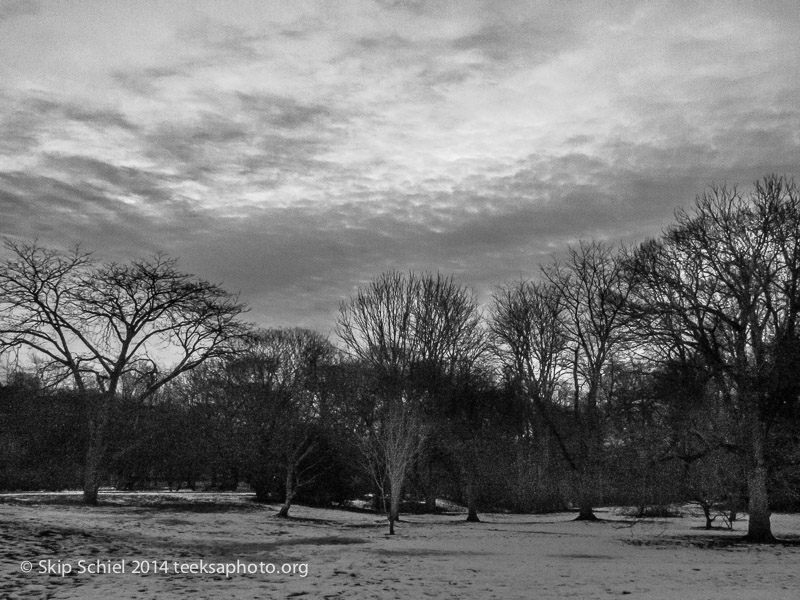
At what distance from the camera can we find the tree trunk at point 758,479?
856 inches

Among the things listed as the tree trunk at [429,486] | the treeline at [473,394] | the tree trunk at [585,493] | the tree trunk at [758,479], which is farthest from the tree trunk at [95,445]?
the tree trunk at [758,479]

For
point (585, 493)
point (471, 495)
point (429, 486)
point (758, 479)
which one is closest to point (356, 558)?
point (758, 479)

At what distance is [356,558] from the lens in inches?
637

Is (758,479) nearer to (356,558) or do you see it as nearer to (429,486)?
(356,558)

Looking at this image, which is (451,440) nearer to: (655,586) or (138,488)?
(655,586)

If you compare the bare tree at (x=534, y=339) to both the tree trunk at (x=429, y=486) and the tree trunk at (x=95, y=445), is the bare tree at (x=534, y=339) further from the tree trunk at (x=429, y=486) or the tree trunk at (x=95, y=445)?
the tree trunk at (x=95, y=445)

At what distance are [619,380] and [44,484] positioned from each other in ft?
115

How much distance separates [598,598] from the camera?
11516 mm

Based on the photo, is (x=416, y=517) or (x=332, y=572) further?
(x=416, y=517)

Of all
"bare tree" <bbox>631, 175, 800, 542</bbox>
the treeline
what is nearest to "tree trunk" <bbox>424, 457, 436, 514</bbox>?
the treeline

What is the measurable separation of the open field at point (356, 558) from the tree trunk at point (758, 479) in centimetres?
135

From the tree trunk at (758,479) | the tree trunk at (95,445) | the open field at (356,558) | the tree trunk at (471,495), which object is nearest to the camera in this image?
the open field at (356,558)

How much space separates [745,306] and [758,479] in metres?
5.66

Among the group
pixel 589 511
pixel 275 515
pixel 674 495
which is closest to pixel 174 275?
pixel 275 515
